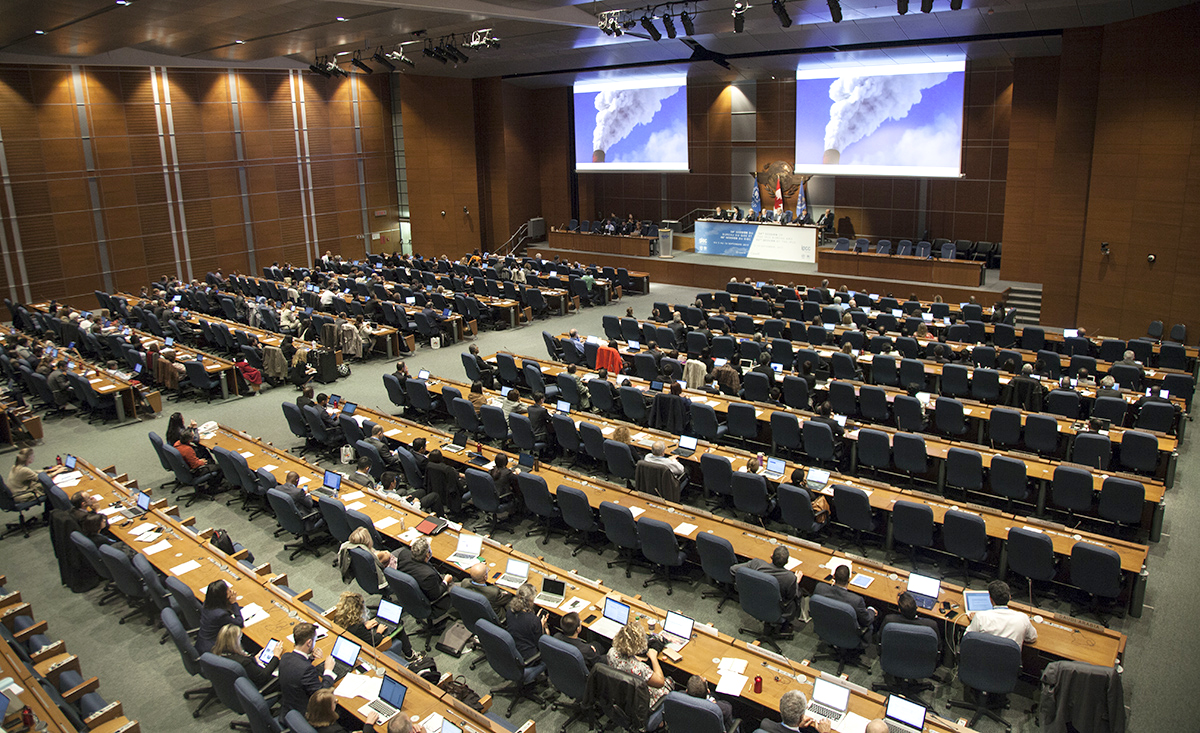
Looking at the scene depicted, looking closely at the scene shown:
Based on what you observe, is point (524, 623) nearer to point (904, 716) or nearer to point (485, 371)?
point (904, 716)

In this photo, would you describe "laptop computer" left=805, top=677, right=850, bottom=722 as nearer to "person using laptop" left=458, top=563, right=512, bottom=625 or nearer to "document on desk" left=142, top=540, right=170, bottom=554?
"person using laptop" left=458, top=563, right=512, bottom=625

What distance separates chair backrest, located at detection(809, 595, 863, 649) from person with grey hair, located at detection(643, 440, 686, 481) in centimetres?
279

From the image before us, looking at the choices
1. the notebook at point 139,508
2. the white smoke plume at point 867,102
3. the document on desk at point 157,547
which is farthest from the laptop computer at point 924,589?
the white smoke plume at point 867,102

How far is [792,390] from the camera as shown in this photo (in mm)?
11648

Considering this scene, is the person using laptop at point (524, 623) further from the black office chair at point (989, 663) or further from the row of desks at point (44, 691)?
the black office chair at point (989, 663)

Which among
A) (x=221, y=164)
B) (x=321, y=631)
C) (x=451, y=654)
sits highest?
(x=221, y=164)

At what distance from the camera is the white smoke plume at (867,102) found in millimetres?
20203

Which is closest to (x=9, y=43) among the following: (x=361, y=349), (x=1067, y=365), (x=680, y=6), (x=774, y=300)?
(x=361, y=349)

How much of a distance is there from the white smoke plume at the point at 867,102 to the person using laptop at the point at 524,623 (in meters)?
18.6

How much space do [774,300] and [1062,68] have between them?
24.4 ft

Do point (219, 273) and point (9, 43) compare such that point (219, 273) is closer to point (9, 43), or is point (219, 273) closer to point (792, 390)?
point (9, 43)

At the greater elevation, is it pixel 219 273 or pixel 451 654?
pixel 219 273

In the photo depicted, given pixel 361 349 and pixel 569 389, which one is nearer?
pixel 569 389

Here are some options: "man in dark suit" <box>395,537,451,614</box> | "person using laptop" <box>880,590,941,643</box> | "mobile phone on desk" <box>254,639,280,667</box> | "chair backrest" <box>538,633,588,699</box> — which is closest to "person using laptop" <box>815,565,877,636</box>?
"person using laptop" <box>880,590,941,643</box>
